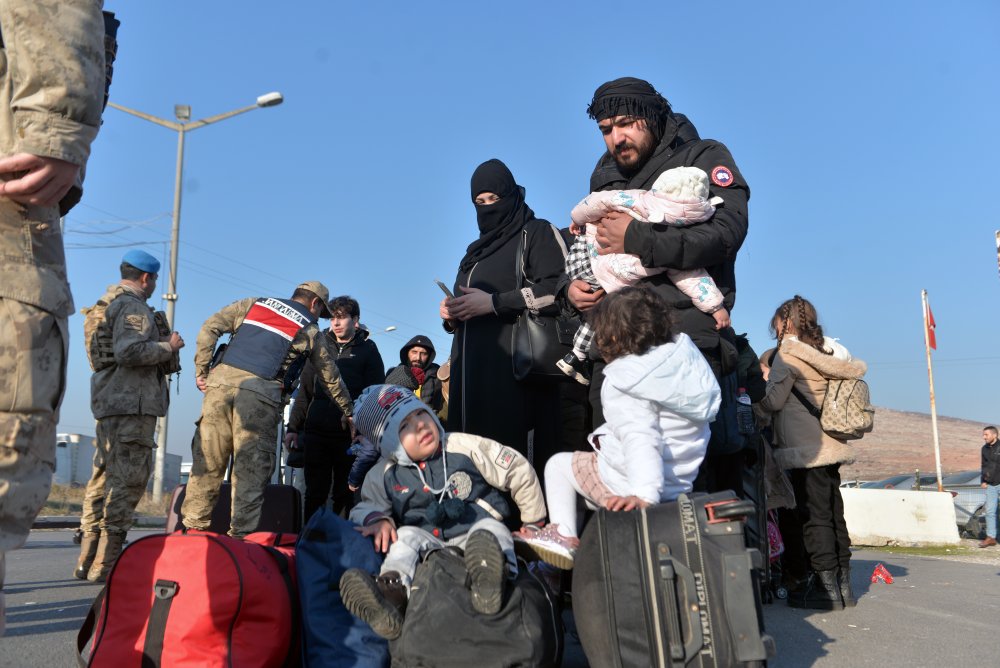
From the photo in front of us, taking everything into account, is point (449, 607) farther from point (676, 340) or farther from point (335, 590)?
point (676, 340)

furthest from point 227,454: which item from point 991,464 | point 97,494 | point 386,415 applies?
point 991,464

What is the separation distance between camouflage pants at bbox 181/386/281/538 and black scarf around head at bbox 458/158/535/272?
1.71 m

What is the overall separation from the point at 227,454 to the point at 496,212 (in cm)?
237

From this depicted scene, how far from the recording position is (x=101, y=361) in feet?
20.4

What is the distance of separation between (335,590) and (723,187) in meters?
2.42

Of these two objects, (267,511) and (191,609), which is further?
(267,511)

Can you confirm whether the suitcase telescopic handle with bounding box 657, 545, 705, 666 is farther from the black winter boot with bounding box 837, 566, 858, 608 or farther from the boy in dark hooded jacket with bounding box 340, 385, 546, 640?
the black winter boot with bounding box 837, 566, 858, 608

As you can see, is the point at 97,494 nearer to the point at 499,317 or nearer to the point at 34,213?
the point at 499,317

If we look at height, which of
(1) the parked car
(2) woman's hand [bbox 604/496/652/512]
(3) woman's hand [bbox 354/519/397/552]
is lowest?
(1) the parked car

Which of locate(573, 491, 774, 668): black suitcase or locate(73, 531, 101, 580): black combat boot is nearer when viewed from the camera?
locate(573, 491, 774, 668): black suitcase

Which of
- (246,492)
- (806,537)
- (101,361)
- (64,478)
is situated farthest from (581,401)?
(64,478)

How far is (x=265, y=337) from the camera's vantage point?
19.2ft

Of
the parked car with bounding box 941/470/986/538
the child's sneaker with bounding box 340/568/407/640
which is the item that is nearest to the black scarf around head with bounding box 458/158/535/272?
the child's sneaker with bounding box 340/568/407/640

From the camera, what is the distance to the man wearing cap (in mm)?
6055
